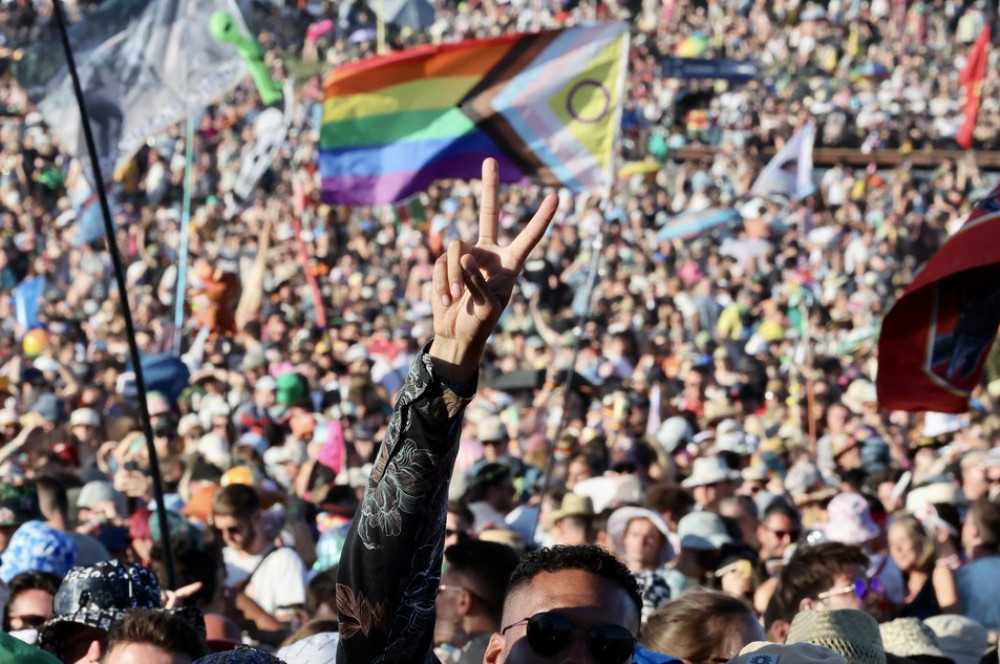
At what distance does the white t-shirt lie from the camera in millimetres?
6652

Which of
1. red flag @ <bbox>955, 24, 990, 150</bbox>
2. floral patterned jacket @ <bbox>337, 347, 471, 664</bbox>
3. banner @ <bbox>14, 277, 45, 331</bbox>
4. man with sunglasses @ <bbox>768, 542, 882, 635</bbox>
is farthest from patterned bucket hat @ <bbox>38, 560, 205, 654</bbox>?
red flag @ <bbox>955, 24, 990, 150</bbox>

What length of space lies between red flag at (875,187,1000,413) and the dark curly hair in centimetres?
317

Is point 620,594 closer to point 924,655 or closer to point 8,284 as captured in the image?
point 924,655

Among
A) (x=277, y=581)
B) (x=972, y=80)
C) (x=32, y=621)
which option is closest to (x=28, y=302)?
(x=277, y=581)

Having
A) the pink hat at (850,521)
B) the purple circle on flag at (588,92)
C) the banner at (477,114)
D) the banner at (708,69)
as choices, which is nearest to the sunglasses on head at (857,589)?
the pink hat at (850,521)

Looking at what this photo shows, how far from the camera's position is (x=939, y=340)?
19.4ft

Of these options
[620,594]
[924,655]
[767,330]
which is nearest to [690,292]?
[767,330]

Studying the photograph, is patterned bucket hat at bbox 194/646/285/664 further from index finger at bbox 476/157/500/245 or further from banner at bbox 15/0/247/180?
banner at bbox 15/0/247/180

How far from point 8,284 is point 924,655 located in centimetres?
1401

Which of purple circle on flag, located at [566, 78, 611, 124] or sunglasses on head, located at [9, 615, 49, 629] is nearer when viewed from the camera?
sunglasses on head, located at [9, 615, 49, 629]

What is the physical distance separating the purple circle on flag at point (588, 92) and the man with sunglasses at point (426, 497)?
650 cm

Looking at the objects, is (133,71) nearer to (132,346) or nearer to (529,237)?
(132,346)

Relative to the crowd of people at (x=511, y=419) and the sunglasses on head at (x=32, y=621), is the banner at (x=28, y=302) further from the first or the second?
the sunglasses on head at (x=32, y=621)

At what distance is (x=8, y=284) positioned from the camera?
1741 centimetres
